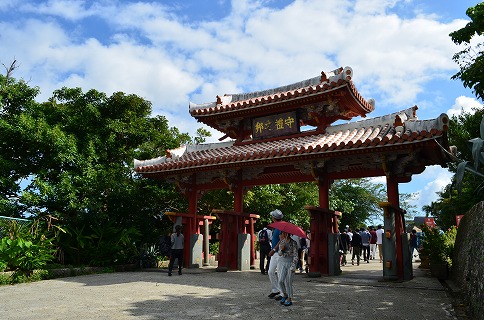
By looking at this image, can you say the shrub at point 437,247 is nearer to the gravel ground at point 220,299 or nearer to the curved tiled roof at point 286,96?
the gravel ground at point 220,299

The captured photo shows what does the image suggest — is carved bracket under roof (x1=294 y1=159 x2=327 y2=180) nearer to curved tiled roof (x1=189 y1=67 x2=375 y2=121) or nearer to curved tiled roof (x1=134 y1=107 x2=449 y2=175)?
curved tiled roof (x1=134 y1=107 x2=449 y2=175)

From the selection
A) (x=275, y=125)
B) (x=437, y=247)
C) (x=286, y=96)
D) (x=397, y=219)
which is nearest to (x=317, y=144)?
(x=286, y=96)

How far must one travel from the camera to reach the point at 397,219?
1100cm

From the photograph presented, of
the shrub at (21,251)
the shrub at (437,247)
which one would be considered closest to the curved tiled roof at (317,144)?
the shrub at (437,247)

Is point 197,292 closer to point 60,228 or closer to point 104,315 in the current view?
point 104,315

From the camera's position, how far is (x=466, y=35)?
13680 mm

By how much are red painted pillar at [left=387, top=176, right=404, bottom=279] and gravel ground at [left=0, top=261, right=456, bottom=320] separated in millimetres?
568

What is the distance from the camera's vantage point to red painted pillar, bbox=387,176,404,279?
10.6 metres

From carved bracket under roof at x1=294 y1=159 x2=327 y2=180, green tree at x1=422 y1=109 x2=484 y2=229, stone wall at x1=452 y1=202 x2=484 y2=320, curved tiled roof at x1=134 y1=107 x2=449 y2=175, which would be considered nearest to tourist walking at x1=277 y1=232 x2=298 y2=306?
stone wall at x1=452 y1=202 x2=484 y2=320

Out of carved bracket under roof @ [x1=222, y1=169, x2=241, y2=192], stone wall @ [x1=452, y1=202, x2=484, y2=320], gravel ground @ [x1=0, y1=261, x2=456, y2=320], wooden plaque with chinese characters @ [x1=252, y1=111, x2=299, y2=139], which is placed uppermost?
wooden plaque with chinese characters @ [x1=252, y1=111, x2=299, y2=139]

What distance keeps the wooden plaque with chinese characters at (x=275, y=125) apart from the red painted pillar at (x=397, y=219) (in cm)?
388

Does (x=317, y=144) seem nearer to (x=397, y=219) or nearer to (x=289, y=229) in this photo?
(x=397, y=219)

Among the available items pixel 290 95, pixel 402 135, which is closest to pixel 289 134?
pixel 290 95

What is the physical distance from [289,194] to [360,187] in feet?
49.1
